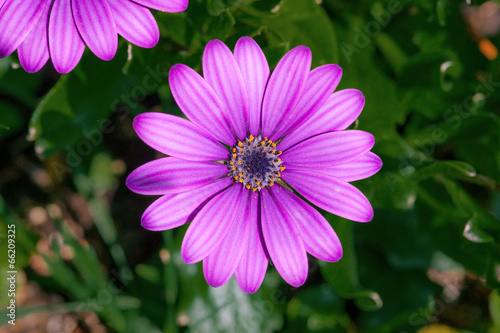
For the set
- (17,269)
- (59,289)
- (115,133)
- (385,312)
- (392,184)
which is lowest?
(385,312)

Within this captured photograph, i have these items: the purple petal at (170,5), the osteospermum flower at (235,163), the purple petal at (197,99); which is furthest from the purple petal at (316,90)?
the purple petal at (170,5)

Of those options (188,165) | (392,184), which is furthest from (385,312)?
(188,165)

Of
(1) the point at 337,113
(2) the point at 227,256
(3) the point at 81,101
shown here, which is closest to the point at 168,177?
(2) the point at 227,256

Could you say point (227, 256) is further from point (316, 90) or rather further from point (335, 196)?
point (316, 90)

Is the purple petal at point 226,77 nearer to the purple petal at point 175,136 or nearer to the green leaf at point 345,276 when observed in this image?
the purple petal at point 175,136

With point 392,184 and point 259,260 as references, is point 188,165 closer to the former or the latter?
point 259,260

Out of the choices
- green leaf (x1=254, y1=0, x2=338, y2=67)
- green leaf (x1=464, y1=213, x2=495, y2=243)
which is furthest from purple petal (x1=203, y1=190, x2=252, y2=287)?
green leaf (x1=464, y1=213, x2=495, y2=243)
